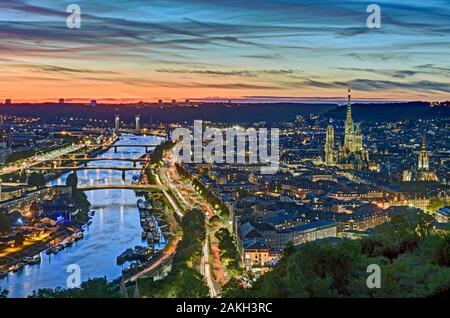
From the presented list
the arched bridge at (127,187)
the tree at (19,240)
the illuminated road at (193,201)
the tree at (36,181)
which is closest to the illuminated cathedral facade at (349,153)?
the illuminated road at (193,201)

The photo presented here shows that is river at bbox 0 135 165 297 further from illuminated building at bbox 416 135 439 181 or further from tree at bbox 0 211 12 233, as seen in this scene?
illuminated building at bbox 416 135 439 181

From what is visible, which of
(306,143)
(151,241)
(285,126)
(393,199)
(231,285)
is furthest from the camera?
(285,126)

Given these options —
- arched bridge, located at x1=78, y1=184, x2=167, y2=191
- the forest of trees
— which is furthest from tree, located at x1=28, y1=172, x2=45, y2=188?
the forest of trees

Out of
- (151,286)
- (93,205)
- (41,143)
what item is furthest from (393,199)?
(41,143)

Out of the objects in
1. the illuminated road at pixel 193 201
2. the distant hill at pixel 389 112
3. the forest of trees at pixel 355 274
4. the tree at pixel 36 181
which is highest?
the distant hill at pixel 389 112

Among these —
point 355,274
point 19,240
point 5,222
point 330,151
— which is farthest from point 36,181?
point 355,274

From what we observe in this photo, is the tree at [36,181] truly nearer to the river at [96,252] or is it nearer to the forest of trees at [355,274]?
the river at [96,252]

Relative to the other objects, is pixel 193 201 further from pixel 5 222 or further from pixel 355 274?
pixel 355 274

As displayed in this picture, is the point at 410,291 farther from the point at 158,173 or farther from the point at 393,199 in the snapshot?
the point at 158,173
